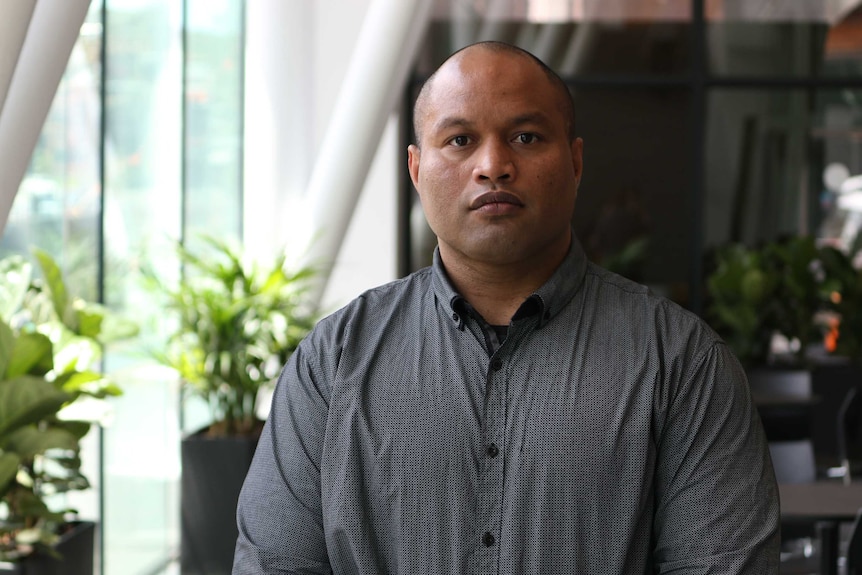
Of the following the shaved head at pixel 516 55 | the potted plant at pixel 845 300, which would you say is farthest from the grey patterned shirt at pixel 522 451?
the potted plant at pixel 845 300

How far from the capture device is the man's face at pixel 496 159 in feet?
5.99

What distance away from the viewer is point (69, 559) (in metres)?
3.72

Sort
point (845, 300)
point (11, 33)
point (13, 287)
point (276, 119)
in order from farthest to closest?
1. point (845, 300)
2. point (276, 119)
3. point (13, 287)
4. point (11, 33)

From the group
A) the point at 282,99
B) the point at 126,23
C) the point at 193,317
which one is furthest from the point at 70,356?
the point at 282,99

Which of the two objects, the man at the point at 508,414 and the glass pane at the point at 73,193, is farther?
the glass pane at the point at 73,193

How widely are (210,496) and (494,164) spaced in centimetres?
369

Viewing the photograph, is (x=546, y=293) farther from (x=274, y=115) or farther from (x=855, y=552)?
(x=274, y=115)

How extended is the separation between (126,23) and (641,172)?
4.58m

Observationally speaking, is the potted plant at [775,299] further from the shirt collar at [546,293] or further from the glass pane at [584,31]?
the shirt collar at [546,293]

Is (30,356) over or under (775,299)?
under

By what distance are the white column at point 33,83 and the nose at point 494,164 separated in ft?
5.06

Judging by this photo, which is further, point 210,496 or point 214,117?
point 214,117

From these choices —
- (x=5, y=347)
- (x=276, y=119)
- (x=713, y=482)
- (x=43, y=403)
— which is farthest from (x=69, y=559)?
(x=276, y=119)

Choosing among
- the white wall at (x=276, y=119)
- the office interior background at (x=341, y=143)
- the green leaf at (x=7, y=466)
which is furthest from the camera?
the white wall at (x=276, y=119)
